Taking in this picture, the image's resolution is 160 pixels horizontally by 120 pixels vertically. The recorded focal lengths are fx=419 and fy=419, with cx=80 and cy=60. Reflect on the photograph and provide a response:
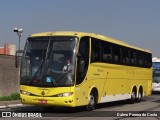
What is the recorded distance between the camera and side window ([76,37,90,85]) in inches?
663

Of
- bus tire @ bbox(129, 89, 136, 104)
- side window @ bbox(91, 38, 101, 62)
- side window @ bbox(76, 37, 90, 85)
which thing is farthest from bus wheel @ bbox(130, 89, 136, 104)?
side window @ bbox(76, 37, 90, 85)

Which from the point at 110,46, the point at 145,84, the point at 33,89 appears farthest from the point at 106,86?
the point at 145,84

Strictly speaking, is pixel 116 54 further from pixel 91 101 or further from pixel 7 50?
pixel 7 50

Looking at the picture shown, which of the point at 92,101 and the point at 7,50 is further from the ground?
the point at 7,50

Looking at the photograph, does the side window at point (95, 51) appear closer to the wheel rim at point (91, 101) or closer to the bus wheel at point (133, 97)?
the wheel rim at point (91, 101)

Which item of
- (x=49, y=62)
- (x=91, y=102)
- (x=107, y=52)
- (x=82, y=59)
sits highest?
(x=107, y=52)

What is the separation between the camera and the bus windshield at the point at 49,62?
646 inches

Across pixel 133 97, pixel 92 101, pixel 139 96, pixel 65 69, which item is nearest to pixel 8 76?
pixel 133 97

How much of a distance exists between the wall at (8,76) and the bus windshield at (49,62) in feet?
30.4

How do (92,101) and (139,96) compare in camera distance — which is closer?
(92,101)

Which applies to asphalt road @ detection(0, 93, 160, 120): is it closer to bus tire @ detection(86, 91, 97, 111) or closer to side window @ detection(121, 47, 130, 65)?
bus tire @ detection(86, 91, 97, 111)

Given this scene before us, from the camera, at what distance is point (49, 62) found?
16.6m

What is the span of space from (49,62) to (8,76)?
1094 cm

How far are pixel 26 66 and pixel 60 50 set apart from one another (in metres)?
1.56
